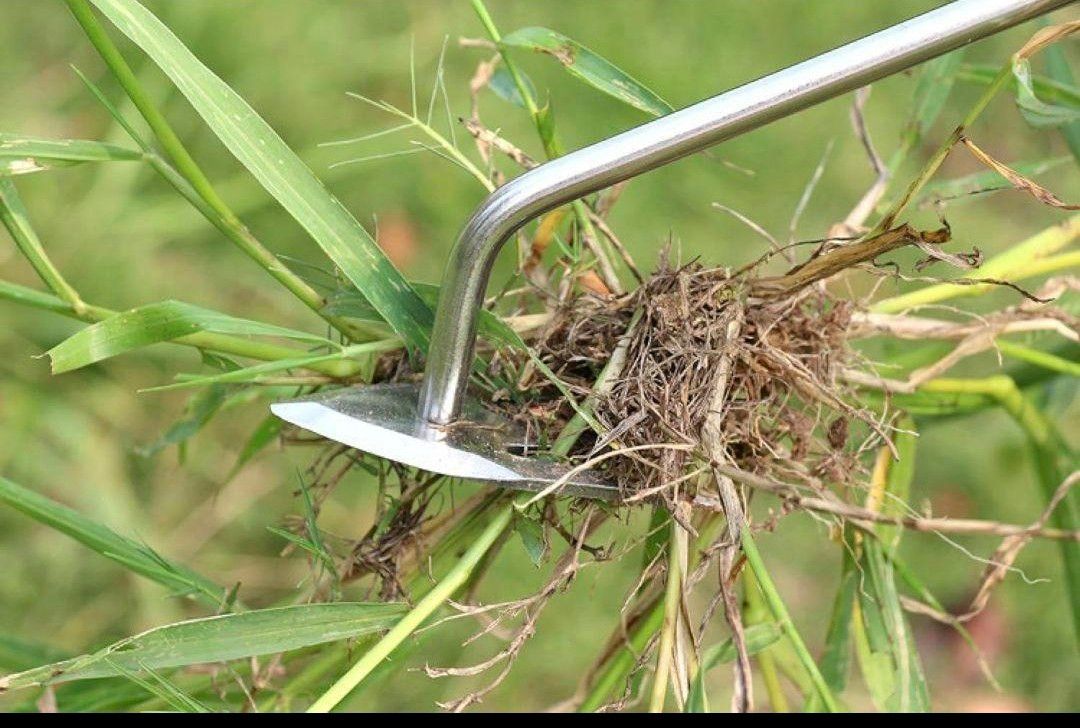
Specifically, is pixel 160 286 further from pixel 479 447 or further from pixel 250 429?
pixel 479 447

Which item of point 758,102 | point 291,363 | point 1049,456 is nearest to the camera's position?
point 758,102

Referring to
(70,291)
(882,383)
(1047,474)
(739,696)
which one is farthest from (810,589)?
(70,291)

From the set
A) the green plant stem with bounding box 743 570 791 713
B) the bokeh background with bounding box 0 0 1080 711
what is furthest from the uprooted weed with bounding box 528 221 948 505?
the bokeh background with bounding box 0 0 1080 711

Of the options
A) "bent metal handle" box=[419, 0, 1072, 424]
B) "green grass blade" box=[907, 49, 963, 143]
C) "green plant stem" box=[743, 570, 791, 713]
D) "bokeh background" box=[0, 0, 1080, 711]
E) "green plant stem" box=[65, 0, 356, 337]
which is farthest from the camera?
"bokeh background" box=[0, 0, 1080, 711]

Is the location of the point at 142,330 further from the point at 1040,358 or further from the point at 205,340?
the point at 1040,358

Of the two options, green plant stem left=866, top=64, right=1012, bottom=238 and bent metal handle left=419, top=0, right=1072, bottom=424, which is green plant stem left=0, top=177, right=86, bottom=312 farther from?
green plant stem left=866, top=64, right=1012, bottom=238

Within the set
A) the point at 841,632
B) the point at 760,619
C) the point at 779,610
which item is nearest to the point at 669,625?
the point at 779,610

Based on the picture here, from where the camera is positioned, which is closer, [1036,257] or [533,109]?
[533,109]
